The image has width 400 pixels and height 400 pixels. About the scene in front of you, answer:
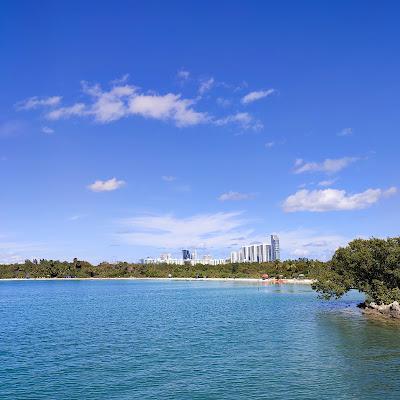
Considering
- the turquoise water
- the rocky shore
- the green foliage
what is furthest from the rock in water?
the turquoise water

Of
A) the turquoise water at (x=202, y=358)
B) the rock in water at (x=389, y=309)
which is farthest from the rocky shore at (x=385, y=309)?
the turquoise water at (x=202, y=358)

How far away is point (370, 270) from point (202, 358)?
5150cm

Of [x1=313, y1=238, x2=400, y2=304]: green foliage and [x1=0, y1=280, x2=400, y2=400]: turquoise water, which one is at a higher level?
[x1=313, y1=238, x2=400, y2=304]: green foliage

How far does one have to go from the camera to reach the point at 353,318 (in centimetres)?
8131

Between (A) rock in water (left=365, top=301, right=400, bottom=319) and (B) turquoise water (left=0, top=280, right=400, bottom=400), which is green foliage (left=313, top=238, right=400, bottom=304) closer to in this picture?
(A) rock in water (left=365, top=301, right=400, bottom=319)

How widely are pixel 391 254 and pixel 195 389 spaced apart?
189ft

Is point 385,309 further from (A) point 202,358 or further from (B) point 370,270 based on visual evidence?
(A) point 202,358

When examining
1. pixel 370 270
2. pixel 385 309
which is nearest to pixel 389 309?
pixel 385 309

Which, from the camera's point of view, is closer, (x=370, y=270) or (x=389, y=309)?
(x=389, y=309)

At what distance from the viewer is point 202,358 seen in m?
49.6

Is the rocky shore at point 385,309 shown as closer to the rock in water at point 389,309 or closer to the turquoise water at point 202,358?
the rock in water at point 389,309

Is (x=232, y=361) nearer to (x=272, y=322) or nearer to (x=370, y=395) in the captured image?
(x=370, y=395)

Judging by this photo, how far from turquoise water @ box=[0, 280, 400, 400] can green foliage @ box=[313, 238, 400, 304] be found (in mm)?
8076

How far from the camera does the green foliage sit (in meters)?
83.2
